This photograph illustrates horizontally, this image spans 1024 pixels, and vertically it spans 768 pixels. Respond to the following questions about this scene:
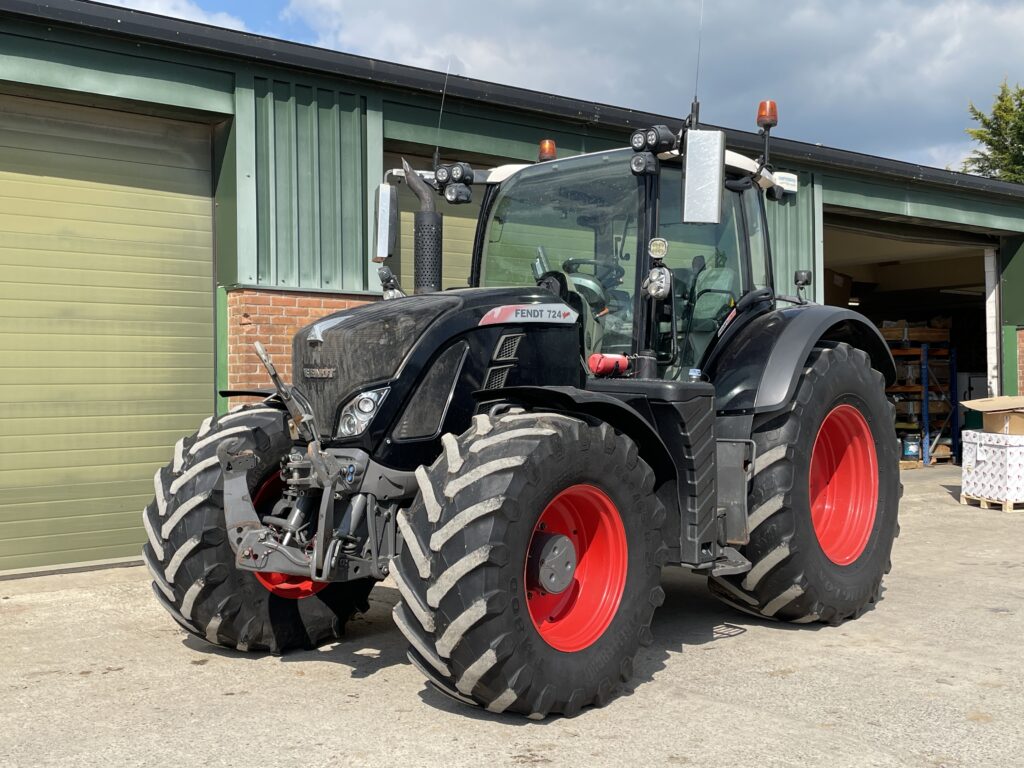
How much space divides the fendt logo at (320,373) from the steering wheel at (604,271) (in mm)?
1425

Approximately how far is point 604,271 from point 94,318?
471 centimetres

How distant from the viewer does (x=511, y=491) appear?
390cm

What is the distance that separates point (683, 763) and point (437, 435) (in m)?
1.63

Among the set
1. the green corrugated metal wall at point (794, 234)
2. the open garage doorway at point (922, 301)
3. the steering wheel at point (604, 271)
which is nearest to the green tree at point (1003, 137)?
the open garage doorway at point (922, 301)

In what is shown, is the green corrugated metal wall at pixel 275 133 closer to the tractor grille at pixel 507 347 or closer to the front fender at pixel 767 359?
the front fender at pixel 767 359

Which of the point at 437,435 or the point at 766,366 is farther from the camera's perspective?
the point at 766,366

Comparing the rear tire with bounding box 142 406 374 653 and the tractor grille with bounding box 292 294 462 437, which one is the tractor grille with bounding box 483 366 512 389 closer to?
the tractor grille with bounding box 292 294 462 437

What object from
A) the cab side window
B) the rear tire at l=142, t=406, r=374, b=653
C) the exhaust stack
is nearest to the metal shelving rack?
the cab side window

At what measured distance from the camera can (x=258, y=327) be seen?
8.48 m

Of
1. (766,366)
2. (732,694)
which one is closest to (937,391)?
(766,366)

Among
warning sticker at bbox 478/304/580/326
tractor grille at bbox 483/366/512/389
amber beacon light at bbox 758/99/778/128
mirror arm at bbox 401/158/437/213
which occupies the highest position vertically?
amber beacon light at bbox 758/99/778/128

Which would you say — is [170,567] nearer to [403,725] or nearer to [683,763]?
[403,725]

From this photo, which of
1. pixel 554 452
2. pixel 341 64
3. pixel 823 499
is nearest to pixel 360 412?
pixel 554 452

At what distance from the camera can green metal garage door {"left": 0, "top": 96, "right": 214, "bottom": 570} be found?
795cm
